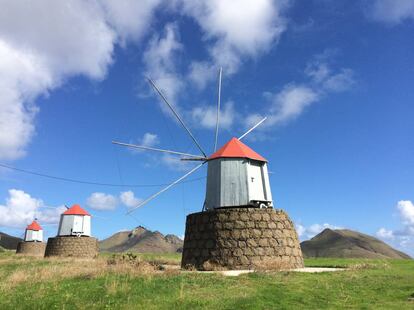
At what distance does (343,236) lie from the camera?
9369 cm

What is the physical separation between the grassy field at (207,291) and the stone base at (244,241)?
3.55 m

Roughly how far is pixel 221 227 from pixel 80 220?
92.9 feet

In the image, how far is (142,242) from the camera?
Result: 116m

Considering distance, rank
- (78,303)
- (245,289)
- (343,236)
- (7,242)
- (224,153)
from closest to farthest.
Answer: (78,303), (245,289), (224,153), (343,236), (7,242)

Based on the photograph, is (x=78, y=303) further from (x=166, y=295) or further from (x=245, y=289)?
(x=245, y=289)

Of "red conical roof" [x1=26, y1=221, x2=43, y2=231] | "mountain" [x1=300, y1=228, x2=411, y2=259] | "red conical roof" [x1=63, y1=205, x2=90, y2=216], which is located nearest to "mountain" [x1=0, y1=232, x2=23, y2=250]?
"red conical roof" [x1=26, y1=221, x2=43, y2=231]

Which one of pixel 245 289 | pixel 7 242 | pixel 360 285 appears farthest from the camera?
pixel 7 242

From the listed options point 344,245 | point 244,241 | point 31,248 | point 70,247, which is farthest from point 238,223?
point 344,245

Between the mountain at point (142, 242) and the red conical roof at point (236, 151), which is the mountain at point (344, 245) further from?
the red conical roof at point (236, 151)

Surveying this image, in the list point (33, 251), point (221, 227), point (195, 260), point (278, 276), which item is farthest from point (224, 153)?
point (33, 251)

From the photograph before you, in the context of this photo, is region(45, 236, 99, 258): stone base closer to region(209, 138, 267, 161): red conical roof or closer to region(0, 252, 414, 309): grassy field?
region(209, 138, 267, 161): red conical roof

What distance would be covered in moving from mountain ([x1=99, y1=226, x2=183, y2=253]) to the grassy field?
93442 mm

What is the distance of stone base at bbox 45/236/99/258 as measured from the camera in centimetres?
4125

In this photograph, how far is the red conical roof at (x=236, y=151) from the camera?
21922 millimetres
